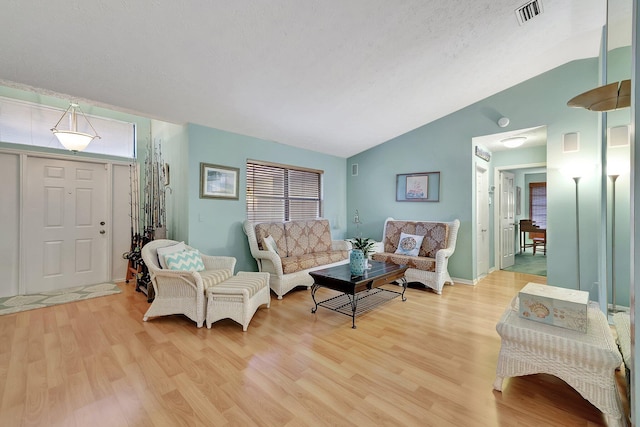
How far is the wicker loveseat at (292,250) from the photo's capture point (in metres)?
3.75

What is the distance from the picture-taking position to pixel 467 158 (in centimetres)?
445

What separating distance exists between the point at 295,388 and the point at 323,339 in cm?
73

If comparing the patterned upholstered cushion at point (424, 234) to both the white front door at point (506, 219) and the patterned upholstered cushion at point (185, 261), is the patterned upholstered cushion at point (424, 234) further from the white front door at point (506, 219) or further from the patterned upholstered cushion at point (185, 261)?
the patterned upholstered cushion at point (185, 261)

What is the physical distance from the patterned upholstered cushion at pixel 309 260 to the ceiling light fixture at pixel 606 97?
10.8 ft

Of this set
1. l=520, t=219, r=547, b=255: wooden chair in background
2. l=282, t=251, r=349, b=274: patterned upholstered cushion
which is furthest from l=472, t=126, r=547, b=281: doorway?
l=282, t=251, r=349, b=274: patterned upholstered cushion

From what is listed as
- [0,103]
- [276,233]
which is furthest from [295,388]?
[0,103]

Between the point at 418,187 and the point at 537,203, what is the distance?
5.84 metres

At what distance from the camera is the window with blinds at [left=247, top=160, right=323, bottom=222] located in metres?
4.48

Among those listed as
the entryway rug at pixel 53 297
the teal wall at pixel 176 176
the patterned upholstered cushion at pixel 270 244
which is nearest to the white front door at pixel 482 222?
the patterned upholstered cushion at pixel 270 244

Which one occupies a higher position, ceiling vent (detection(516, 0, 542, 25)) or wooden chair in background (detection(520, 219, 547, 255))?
ceiling vent (detection(516, 0, 542, 25))

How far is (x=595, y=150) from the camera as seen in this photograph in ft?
11.6

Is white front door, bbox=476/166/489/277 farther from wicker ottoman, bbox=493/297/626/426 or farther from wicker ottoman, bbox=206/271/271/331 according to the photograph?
wicker ottoman, bbox=206/271/271/331

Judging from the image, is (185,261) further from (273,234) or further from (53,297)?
(53,297)

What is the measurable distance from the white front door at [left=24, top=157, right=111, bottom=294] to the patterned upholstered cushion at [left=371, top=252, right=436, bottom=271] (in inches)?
176
